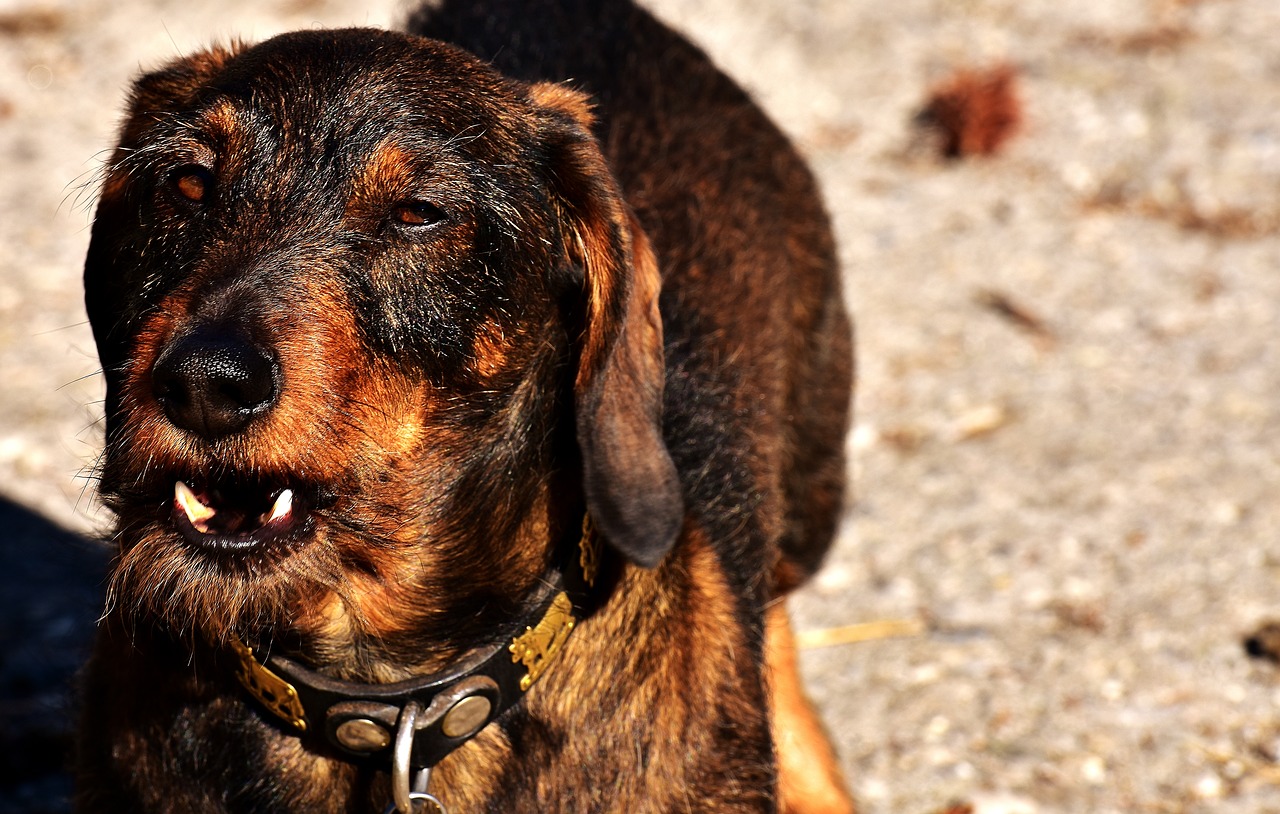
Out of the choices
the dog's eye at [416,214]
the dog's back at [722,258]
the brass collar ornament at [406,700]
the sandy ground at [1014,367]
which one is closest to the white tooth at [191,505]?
the brass collar ornament at [406,700]

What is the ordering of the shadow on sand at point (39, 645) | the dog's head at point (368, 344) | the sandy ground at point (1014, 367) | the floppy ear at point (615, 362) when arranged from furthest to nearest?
1. the sandy ground at point (1014, 367)
2. the shadow on sand at point (39, 645)
3. the floppy ear at point (615, 362)
4. the dog's head at point (368, 344)

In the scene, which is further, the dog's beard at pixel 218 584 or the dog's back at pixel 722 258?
the dog's back at pixel 722 258

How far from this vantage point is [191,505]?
263cm

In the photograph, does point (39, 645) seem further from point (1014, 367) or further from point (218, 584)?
point (1014, 367)

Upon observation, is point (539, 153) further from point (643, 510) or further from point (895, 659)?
point (895, 659)

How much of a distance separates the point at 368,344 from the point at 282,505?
320 mm

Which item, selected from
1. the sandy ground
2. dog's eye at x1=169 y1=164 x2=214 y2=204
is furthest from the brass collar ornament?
dog's eye at x1=169 y1=164 x2=214 y2=204

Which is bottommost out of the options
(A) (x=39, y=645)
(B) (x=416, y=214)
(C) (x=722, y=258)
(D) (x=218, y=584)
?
(A) (x=39, y=645)

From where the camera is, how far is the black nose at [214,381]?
2365 millimetres

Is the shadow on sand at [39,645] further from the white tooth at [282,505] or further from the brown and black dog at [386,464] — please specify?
the white tooth at [282,505]

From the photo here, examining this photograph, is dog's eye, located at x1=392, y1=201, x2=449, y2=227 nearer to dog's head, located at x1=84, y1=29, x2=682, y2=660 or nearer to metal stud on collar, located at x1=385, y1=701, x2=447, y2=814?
dog's head, located at x1=84, y1=29, x2=682, y2=660

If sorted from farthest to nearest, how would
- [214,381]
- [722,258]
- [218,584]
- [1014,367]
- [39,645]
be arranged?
1. [1014,367]
2. [39,645]
3. [722,258]
4. [218,584]
5. [214,381]

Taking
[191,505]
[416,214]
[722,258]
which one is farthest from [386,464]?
[722,258]

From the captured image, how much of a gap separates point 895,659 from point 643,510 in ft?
6.52
